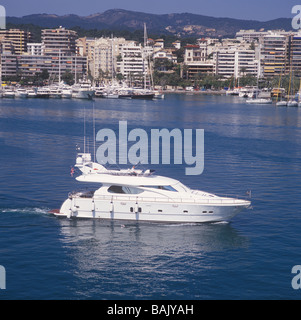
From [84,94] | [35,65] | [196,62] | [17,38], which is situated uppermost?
[17,38]

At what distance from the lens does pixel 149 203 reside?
65.5 ft

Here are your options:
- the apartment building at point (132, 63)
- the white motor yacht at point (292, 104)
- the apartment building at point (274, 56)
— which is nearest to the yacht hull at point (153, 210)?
the white motor yacht at point (292, 104)

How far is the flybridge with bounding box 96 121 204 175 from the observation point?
33.9m

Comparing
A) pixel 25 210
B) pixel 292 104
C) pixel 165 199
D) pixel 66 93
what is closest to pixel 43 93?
pixel 66 93

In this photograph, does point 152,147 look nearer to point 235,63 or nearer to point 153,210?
point 153,210

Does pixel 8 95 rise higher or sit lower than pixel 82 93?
lower

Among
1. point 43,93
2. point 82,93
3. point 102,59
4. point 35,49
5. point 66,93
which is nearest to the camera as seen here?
point 82,93

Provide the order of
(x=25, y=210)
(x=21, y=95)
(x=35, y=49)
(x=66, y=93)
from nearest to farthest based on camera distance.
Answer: (x=25, y=210) < (x=21, y=95) < (x=66, y=93) < (x=35, y=49)

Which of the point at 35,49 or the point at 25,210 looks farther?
the point at 35,49

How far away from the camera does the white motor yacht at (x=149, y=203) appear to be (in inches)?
784

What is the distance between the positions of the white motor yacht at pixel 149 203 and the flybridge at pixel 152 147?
674 centimetres

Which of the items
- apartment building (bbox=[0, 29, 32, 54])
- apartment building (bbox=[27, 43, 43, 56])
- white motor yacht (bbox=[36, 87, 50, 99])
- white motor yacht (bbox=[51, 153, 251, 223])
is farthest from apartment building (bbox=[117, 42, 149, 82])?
white motor yacht (bbox=[51, 153, 251, 223])

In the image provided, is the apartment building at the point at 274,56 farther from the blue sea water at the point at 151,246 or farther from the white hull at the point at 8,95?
the blue sea water at the point at 151,246

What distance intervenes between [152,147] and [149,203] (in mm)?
20784
